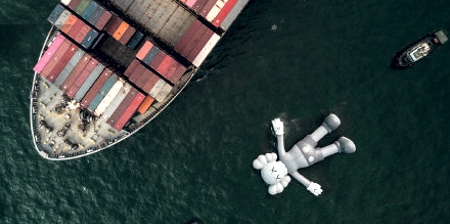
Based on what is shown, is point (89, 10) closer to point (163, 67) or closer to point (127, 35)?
point (127, 35)

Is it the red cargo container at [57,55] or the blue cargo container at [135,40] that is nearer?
the red cargo container at [57,55]

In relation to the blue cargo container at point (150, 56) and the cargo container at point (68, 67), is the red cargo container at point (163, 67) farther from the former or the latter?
the cargo container at point (68, 67)

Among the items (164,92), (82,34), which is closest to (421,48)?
(164,92)

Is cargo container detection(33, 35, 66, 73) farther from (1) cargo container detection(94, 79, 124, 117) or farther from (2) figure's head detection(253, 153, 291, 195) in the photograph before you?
(2) figure's head detection(253, 153, 291, 195)

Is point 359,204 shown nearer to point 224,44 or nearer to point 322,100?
point 322,100

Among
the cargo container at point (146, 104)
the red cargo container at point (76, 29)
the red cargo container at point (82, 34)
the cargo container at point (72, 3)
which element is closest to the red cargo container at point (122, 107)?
Result: the cargo container at point (146, 104)

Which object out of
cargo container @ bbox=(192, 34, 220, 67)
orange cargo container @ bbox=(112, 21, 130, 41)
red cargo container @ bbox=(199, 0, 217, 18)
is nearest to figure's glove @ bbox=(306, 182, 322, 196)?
cargo container @ bbox=(192, 34, 220, 67)
